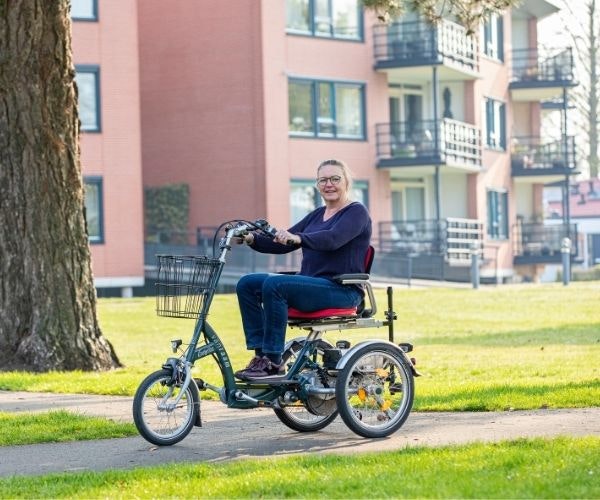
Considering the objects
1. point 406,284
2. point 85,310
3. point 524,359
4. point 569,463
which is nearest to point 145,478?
point 569,463

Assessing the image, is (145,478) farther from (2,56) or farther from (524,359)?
(524,359)

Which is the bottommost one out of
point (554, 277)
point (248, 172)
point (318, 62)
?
point (554, 277)

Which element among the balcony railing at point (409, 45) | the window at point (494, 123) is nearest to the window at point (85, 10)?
the balcony railing at point (409, 45)

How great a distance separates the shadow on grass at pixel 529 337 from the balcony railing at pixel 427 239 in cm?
1925

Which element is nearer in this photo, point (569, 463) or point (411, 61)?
point (569, 463)

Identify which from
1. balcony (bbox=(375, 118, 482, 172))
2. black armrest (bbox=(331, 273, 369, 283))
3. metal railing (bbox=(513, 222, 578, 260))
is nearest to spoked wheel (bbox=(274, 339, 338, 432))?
black armrest (bbox=(331, 273, 369, 283))

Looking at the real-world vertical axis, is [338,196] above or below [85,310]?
above

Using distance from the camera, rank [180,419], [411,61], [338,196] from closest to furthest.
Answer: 1. [180,419]
2. [338,196]
3. [411,61]

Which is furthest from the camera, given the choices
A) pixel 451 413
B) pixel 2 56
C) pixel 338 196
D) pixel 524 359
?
pixel 524 359

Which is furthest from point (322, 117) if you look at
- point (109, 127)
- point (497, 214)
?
point (497, 214)

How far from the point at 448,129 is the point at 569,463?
3670cm

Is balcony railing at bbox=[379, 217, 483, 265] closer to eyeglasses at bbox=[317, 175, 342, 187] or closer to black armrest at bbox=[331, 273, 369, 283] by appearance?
eyeglasses at bbox=[317, 175, 342, 187]

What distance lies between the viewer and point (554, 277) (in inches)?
2192

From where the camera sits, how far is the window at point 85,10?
36531mm
